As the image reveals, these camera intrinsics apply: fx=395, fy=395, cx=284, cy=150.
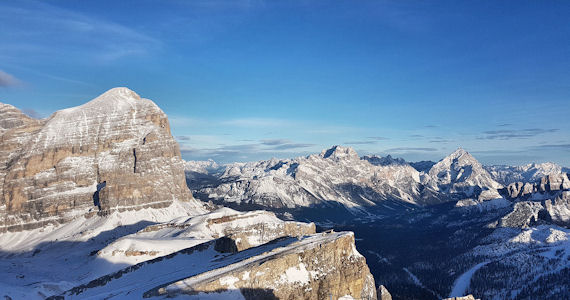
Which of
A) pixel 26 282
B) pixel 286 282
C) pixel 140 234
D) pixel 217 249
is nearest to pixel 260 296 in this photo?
pixel 286 282

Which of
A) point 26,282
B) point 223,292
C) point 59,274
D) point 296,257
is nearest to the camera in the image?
point 223,292

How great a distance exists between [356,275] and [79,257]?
535ft

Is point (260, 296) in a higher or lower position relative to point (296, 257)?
lower

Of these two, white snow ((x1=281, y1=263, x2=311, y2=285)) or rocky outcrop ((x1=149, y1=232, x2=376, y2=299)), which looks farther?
white snow ((x1=281, y1=263, x2=311, y2=285))

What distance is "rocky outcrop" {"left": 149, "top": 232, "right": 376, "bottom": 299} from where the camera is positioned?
65.6m

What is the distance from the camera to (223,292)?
6438cm

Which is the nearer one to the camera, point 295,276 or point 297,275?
point 295,276

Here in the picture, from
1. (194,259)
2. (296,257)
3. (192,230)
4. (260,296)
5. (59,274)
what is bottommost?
(59,274)

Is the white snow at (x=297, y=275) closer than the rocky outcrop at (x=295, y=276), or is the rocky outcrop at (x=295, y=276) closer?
the rocky outcrop at (x=295, y=276)

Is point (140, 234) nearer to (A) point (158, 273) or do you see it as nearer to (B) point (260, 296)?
(A) point (158, 273)

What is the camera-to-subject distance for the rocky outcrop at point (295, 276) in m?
65.6

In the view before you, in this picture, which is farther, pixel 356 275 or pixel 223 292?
pixel 356 275

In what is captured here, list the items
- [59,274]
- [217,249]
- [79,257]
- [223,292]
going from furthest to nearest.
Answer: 1. [79,257]
2. [59,274]
3. [217,249]
4. [223,292]

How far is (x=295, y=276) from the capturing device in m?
69.5
